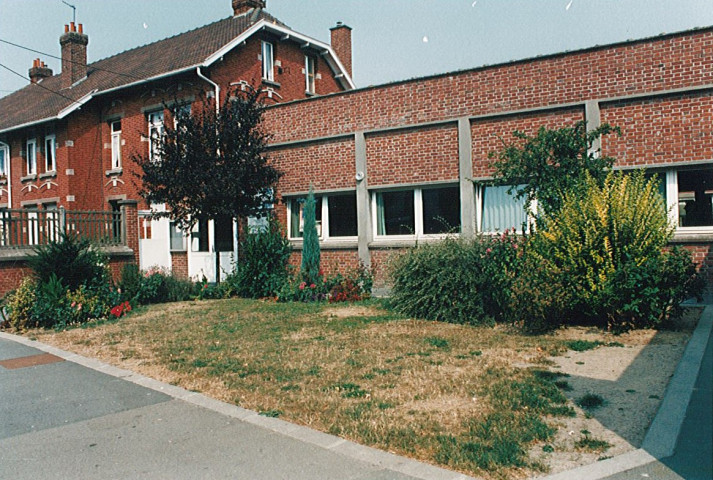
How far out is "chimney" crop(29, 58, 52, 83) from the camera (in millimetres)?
33031

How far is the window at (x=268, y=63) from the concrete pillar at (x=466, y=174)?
9908 mm

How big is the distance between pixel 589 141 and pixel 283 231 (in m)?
9.07

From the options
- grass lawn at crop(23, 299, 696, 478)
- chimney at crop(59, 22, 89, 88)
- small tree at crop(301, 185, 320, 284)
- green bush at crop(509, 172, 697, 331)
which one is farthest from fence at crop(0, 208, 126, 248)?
chimney at crop(59, 22, 89, 88)

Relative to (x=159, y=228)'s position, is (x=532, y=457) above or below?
below

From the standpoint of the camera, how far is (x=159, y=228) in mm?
21766

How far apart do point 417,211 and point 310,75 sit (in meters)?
10.7

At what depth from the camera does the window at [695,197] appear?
38.9 ft

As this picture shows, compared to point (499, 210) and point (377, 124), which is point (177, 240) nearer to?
point (377, 124)

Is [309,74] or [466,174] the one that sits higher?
[309,74]

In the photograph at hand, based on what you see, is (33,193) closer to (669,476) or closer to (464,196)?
(464,196)

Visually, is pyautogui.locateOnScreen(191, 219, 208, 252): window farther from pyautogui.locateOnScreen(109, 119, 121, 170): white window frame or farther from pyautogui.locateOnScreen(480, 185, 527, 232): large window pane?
pyautogui.locateOnScreen(480, 185, 527, 232): large window pane

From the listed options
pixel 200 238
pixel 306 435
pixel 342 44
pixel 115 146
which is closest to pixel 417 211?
pixel 200 238

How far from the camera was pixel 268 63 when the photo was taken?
22141 millimetres

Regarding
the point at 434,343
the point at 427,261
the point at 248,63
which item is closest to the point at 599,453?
the point at 434,343
